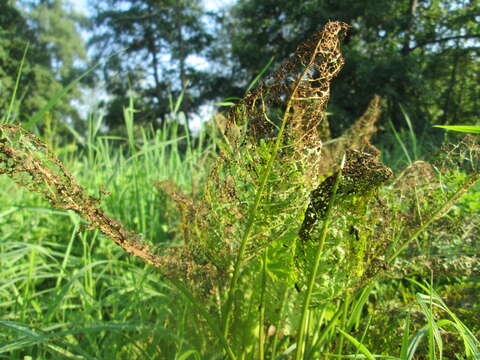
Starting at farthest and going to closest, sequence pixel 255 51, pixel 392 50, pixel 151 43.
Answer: pixel 151 43, pixel 255 51, pixel 392 50

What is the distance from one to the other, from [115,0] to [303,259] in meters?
27.8

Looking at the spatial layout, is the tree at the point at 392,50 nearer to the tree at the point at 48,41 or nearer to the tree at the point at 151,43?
the tree at the point at 151,43

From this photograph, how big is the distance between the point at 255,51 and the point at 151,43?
9.66 meters

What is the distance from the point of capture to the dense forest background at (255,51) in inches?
512

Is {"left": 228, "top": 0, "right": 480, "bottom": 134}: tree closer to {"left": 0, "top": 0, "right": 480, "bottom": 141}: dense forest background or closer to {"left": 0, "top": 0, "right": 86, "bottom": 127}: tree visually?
{"left": 0, "top": 0, "right": 480, "bottom": 141}: dense forest background

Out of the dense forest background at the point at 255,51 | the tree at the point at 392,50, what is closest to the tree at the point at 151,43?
the dense forest background at the point at 255,51

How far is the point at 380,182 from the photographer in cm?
52

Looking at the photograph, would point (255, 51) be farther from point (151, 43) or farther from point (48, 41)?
point (48, 41)

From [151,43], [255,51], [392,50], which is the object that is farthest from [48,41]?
[392,50]

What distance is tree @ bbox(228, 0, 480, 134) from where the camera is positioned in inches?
506

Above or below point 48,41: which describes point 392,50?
below

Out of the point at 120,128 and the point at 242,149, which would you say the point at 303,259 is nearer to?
the point at 242,149

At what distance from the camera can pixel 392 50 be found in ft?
47.4

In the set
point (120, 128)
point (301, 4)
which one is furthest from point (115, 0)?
point (301, 4)
